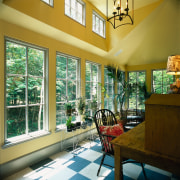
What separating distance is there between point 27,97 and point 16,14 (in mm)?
1407

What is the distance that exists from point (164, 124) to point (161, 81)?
5017 millimetres

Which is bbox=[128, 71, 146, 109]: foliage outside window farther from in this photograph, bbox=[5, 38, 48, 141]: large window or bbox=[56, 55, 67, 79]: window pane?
bbox=[5, 38, 48, 141]: large window

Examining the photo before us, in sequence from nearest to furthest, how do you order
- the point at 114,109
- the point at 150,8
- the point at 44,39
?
the point at 44,39 → the point at 150,8 → the point at 114,109

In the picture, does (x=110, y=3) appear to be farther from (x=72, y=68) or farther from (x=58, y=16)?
(x=72, y=68)

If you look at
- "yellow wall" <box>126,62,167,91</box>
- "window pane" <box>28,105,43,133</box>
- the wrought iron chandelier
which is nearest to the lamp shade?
the wrought iron chandelier

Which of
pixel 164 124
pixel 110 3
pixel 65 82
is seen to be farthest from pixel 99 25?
pixel 164 124

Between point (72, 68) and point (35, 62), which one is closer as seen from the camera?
point (35, 62)

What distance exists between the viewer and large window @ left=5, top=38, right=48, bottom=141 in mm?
2289

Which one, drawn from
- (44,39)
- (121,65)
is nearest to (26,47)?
(44,39)

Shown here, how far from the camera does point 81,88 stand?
11.9 ft

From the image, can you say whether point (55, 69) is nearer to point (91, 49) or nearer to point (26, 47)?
point (26, 47)

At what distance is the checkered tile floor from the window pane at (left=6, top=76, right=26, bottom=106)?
120cm

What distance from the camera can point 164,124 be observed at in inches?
38.0

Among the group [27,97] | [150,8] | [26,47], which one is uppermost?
[150,8]
